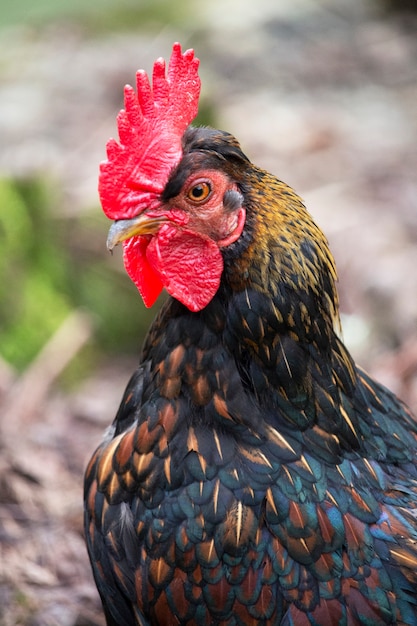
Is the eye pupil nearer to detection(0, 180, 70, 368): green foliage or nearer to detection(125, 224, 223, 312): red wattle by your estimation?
detection(125, 224, 223, 312): red wattle

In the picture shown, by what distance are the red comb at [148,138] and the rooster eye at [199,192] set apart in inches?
3.3

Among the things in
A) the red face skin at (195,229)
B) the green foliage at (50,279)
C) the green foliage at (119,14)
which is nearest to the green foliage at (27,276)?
the green foliage at (50,279)

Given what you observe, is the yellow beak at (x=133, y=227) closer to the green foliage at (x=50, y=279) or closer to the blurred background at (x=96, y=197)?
the blurred background at (x=96, y=197)

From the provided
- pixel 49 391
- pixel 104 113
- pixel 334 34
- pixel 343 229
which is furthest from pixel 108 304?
pixel 334 34

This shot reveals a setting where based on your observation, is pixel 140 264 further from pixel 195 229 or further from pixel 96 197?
pixel 96 197

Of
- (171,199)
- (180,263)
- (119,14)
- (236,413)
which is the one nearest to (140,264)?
(180,263)

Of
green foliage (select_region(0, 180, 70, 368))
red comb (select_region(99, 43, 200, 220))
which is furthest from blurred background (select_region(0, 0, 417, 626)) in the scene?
red comb (select_region(99, 43, 200, 220))

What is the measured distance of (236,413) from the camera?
257 cm

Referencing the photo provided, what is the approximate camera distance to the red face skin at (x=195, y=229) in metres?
2.43

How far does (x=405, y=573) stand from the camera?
2.53 meters

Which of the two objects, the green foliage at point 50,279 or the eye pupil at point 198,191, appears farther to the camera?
the green foliage at point 50,279

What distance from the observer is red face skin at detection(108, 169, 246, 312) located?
2434 mm

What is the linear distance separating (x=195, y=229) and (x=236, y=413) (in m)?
0.58

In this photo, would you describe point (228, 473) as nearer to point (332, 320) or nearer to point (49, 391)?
point (332, 320)
